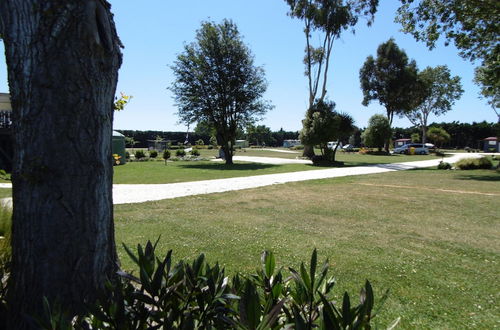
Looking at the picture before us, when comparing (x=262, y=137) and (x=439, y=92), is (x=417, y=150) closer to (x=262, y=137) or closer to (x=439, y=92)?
(x=439, y=92)

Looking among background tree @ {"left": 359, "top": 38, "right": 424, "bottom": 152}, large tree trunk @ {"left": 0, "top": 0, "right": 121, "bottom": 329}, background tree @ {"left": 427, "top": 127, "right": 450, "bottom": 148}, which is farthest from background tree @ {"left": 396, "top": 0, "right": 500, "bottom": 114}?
background tree @ {"left": 427, "top": 127, "right": 450, "bottom": 148}

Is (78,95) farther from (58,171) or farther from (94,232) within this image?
(94,232)

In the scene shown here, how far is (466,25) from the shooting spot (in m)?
16.9

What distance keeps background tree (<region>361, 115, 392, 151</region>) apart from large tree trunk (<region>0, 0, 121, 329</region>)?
43.0 m

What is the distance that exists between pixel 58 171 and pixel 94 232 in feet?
1.37

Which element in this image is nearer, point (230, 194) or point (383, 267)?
point (383, 267)

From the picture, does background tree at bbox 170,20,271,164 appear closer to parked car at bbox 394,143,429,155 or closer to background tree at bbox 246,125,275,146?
parked car at bbox 394,143,429,155

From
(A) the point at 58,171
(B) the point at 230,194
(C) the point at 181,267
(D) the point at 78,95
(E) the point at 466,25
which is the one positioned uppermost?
(E) the point at 466,25

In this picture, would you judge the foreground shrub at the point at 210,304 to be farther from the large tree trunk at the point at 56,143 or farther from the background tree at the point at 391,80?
the background tree at the point at 391,80

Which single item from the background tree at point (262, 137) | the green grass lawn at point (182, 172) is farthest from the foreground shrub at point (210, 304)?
the background tree at point (262, 137)

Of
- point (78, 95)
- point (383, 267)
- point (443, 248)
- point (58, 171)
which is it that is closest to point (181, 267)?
point (58, 171)

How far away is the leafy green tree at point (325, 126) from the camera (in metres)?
25.3

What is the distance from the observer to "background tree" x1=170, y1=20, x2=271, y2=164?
26.1 m

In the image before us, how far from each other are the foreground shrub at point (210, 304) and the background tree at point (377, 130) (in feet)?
141
